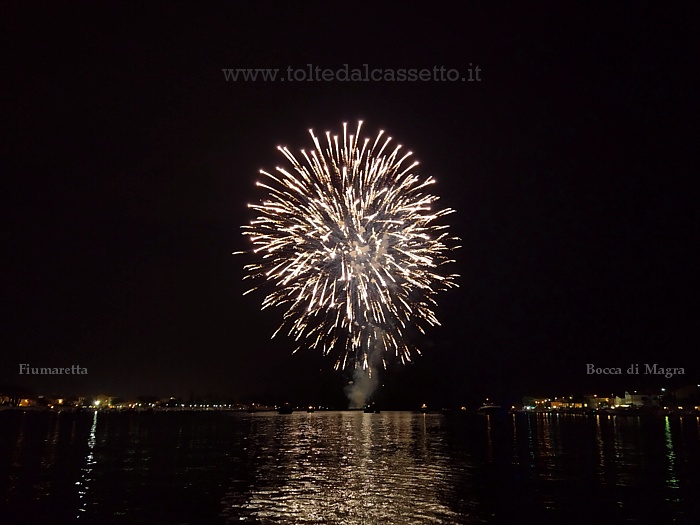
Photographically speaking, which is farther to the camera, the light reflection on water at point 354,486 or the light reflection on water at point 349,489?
the light reflection on water at point 354,486

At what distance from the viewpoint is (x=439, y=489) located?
2545cm

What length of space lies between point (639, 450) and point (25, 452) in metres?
41.5

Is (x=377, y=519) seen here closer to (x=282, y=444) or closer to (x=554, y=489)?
(x=554, y=489)

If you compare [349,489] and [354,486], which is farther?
[354,486]

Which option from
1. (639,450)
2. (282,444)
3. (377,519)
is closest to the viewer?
(377,519)

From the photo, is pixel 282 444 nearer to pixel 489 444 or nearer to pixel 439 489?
pixel 489 444

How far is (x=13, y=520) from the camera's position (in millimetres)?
20078

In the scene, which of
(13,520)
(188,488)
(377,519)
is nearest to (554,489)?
(377,519)

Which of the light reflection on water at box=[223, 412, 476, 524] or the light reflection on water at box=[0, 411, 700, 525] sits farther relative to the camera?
the light reflection on water at box=[0, 411, 700, 525]

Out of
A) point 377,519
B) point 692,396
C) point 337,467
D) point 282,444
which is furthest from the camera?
point 692,396

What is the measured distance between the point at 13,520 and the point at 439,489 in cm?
1493

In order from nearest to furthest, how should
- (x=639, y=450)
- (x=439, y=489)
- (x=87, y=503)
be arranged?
(x=87, y=503), (x=439, y=489), (x=639, y=450)

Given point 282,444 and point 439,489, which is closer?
point 439,489

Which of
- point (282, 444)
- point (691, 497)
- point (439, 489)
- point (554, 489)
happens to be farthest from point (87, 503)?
point (282, 444)
